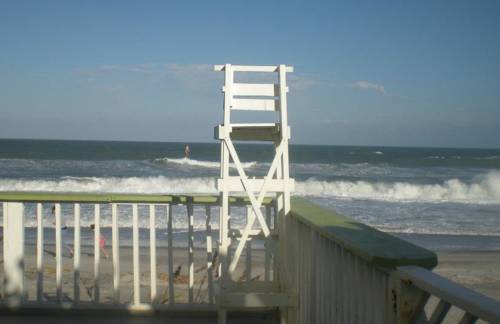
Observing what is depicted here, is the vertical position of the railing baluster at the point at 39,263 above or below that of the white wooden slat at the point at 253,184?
below

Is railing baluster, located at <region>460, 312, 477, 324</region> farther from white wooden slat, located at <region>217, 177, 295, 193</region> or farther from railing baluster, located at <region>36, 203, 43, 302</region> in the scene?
railing baluster, located at <region>36, 203, 43, 302</region>

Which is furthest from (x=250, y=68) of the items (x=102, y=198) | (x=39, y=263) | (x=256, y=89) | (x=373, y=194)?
(x=373, y=194)

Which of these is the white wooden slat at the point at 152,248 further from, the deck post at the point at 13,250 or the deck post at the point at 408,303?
the deck post at the point at 408,303

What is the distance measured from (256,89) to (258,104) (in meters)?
0.10

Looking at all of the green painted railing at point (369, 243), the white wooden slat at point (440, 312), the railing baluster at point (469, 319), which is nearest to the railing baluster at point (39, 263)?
the green painted railing at point (369, 243)

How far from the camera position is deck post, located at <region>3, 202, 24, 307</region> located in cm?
375

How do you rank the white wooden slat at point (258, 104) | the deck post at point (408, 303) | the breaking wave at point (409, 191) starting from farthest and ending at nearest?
the breaking wave at point (409, 191)
the white wooden slat at point (258, 104)
the deck post at point (408, 303)

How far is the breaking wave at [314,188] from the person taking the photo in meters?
23.3

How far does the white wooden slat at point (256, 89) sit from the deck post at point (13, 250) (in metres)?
1.71

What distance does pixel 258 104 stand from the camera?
337 centimetres

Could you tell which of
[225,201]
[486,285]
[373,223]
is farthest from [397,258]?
[373,223]

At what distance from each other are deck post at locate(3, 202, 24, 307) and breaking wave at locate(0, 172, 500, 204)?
18933 millimetres

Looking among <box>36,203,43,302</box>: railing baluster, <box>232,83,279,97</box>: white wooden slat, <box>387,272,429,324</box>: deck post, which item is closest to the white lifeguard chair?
<box>232,83,279,97</box>: white wooden slat

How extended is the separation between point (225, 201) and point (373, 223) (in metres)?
11.2
